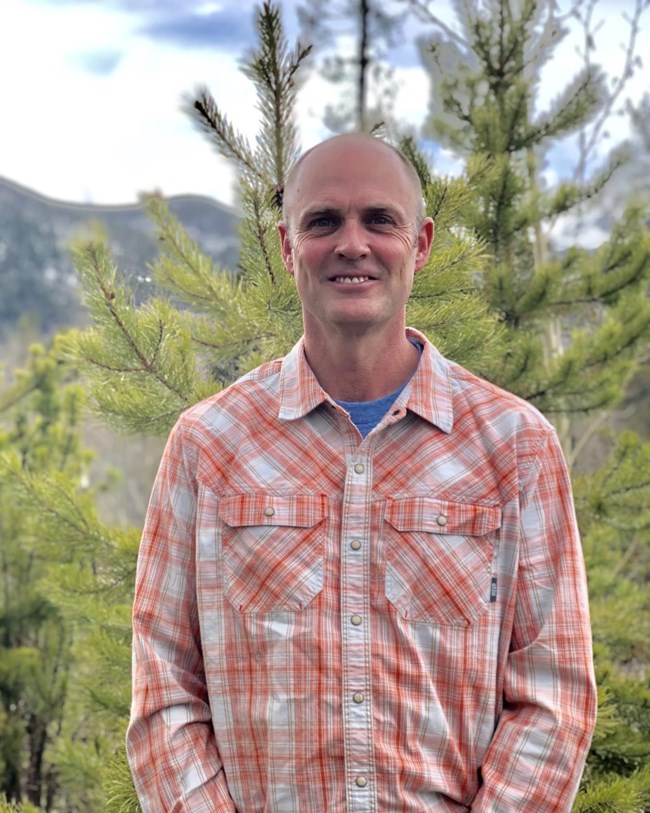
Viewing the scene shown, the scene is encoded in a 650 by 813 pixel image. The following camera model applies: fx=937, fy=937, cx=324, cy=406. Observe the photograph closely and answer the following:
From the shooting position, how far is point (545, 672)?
1.43 meters

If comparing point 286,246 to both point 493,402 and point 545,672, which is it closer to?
point 493,402

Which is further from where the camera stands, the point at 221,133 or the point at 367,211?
the point at 221,133

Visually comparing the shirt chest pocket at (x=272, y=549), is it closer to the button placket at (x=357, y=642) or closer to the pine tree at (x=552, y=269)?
the button placket at (x=357, y=642)

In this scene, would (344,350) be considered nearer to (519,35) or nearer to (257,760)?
(257,760)

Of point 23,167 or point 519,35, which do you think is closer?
point 519,35

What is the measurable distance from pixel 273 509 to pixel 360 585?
0.18 meters

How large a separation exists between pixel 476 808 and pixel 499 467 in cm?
52

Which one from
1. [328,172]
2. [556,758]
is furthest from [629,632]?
[328,172]

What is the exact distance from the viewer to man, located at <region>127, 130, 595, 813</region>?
141 cm

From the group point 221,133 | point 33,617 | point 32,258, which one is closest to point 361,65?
point 221,133

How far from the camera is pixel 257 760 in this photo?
1454 mm

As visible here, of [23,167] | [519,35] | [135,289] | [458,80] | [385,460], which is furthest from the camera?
[23,167]

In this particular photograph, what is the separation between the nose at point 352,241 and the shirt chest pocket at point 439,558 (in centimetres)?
39

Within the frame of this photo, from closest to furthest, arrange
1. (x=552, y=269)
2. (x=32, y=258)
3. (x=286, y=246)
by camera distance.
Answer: (x=286, y=246), (x=552, y=269), (x=32, y=258)
